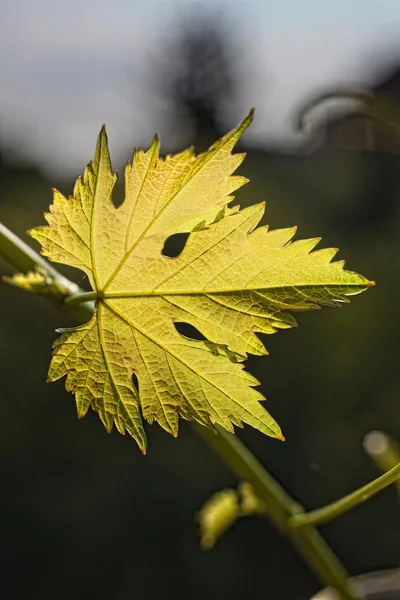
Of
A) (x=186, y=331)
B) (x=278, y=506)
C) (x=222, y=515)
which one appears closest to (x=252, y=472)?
(x=278, y=506)

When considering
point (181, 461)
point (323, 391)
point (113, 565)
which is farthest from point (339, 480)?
point (113, 565)

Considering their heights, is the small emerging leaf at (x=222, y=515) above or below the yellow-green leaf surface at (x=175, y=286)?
below

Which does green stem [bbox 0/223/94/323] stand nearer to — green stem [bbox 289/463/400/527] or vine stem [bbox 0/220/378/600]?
vine stem [bbox 0/220/378/600]

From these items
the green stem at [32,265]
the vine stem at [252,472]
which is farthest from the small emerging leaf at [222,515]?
the green stem at [32,265]

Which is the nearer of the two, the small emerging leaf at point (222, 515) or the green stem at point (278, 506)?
the green stem at point (278, 506)

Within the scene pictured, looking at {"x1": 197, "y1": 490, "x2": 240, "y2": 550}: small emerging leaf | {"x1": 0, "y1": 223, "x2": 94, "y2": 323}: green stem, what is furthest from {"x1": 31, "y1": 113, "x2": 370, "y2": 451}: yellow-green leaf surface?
{"x1": 197, "y1": 490, "x2": 240, "y2": 550}: small emerging leaf

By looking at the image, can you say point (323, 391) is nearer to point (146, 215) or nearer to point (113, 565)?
point (113, 565)

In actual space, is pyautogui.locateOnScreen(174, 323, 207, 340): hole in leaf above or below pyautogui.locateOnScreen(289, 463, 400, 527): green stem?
above

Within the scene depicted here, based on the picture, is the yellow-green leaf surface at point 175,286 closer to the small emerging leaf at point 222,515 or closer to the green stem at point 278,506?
the green stem at point 278,506
